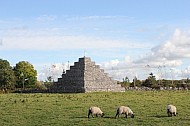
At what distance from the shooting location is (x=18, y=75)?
114 meters

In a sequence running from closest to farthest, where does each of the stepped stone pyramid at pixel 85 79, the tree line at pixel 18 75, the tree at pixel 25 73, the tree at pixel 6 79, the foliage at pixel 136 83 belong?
the stepped stone pyramid at pixel 85 79 < the tree at pixel 6 79 < the tree line at pixel 18 75 < the foliage at pixel 136 83 < the tree at pixel 25 73

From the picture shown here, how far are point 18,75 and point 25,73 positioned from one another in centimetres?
214

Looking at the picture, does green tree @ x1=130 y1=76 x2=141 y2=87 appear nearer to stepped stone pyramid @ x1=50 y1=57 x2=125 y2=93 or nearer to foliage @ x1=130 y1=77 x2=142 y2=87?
foliage @ x1=130 y1=77 x2=142 y2=87

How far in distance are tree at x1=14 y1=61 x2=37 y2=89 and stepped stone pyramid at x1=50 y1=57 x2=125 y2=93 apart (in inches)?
890

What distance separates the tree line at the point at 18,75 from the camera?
97500mm

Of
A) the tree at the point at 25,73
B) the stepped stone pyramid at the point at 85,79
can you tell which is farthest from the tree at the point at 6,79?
the stepped stone pyramid at the point at 85,79

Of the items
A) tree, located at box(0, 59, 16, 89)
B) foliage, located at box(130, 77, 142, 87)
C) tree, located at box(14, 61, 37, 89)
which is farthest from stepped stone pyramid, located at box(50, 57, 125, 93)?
tree, located at box(14, 61, 37, 89)

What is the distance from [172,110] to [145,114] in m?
2.14

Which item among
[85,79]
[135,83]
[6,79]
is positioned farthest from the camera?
[135,83]

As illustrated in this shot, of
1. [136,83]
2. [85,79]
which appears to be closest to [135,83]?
[136,83]

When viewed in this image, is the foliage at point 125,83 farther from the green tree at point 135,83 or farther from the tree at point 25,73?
the tree at point 25,73

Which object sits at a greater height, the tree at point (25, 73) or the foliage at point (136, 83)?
the tree at point (25, 73)

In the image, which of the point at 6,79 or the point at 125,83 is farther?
the point at 125,83

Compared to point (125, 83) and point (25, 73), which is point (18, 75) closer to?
point (25, 73)
